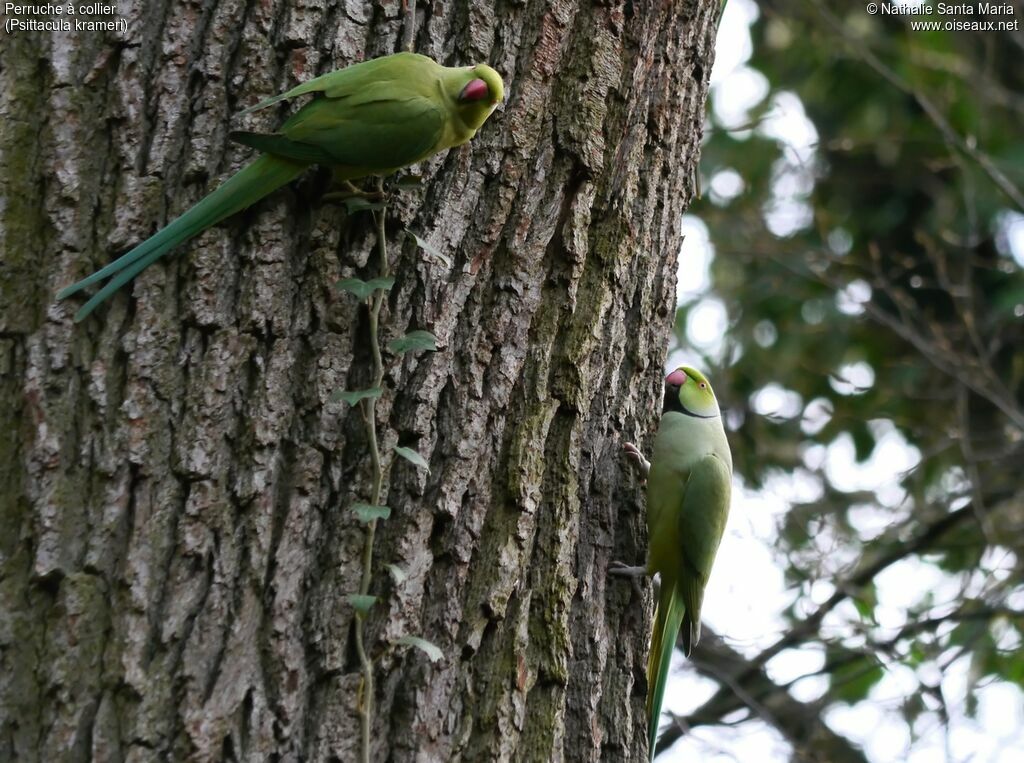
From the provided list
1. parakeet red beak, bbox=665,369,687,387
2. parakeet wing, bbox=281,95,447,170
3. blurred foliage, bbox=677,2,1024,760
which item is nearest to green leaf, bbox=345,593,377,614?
parakeet wing, bbox=281,95,447,170

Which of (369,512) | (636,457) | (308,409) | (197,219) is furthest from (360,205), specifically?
(636,457)

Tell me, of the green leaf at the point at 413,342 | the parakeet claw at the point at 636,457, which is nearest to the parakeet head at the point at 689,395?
the parakeet claw at the point at 636,457

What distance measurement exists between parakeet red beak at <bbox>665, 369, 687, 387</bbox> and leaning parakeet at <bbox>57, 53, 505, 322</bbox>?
1367 mm

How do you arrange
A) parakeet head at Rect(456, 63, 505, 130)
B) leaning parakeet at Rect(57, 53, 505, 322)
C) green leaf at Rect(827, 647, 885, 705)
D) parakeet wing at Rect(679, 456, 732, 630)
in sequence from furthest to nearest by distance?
green leaf at Rect(827, 647, 885, 705) < parakeet wing at Rect(679, 456, 732, 630) < parakeet head at Rect(456, 63, 505, 130) < leaning parakeet at Rect(57, 53, 505, 322)

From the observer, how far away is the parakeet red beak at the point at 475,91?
2.16 m

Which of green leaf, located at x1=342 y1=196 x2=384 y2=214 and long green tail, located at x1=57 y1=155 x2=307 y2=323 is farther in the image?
green leaf, located at x1=342 y1=196 x2=384 y2=214

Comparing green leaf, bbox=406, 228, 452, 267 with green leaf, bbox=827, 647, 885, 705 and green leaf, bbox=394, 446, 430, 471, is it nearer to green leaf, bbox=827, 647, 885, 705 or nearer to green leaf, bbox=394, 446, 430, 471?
green leaf, bbox=394, 446, 430, 471

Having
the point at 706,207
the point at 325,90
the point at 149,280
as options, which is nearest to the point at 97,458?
the point at 149,280

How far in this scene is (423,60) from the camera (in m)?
2.24

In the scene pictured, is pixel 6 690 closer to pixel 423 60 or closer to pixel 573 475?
pixel 573 475

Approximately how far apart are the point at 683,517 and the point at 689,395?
0.51 m

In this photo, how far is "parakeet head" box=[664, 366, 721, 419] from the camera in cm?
333

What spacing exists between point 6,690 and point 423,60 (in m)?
1.36

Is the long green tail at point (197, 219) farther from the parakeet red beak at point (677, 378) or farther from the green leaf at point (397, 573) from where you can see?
the parakeet red beak at point (677, 378)
